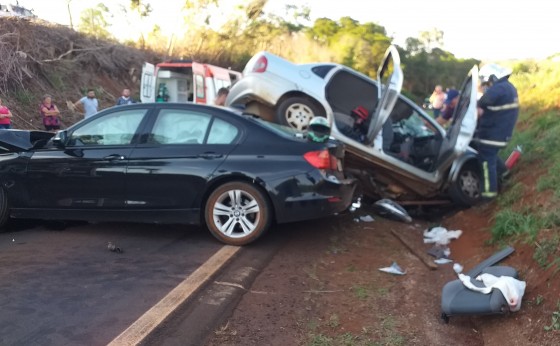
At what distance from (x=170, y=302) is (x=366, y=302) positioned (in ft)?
5.28

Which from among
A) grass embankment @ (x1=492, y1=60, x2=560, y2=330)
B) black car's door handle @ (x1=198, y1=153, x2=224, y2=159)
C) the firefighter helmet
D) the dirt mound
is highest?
the dirt mound

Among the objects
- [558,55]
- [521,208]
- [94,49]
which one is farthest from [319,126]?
[94,49]

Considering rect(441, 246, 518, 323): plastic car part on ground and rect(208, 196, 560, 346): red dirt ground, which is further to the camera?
rect(441, 246, 518, 323): plastic car part on ground

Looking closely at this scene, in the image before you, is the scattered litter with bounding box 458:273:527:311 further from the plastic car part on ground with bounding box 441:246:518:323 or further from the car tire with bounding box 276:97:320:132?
the car tire with bounding box 276:97:320:132

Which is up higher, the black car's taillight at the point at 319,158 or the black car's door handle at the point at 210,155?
the black car's door handle at the point at 210,155

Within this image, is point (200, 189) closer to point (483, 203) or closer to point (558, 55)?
point (483, 203)

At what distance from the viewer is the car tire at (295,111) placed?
7395 millimetres

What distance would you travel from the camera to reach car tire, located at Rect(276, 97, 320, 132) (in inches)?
291

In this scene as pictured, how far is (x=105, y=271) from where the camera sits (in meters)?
4.59

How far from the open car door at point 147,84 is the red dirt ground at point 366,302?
10.8 meters

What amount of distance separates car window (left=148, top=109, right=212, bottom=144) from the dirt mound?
8325mm

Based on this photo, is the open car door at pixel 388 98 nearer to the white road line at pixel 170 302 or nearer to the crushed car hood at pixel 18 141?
the white road line at pixel 170 302

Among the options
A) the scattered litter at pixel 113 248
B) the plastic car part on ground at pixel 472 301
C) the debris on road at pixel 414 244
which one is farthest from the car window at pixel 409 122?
the scattered litter at pixel 113 248

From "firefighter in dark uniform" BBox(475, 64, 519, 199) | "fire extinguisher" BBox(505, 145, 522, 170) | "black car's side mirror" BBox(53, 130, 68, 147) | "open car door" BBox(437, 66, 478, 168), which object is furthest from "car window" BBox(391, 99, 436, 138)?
"black car's side mirror" BBox(53, 130, 68, 147)
